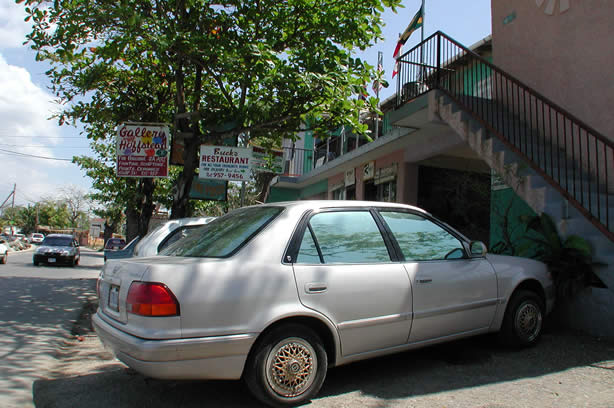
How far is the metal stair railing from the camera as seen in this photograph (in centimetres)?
604

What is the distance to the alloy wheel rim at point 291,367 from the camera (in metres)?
3.18

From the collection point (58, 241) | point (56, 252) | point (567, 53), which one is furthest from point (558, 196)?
point (58, 241)

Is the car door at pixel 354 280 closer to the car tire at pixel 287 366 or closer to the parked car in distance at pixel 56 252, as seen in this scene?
the car tire at pixel 287 366

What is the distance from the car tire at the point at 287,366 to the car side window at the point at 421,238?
120 cm

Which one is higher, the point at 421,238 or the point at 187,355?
the point at 421,238

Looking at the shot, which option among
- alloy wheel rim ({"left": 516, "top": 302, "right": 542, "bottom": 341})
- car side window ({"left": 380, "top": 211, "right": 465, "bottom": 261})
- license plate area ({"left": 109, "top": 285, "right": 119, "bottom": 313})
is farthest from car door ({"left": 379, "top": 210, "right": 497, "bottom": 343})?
license plate area ({"left": 109, "top": 285, "right": 119, "bottom": 313})

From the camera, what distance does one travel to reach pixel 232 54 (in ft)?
26.4

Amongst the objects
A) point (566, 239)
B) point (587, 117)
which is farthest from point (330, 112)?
point (566, 239)

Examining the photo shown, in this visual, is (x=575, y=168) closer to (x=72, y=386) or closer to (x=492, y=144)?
(x=492, y=144)

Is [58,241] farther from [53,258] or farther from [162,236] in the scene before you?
[162,236]

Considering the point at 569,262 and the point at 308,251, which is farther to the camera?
the point at 569,262

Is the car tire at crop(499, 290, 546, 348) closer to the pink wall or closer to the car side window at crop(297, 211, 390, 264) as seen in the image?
the car side window at crop(297, 211, 390, 264)

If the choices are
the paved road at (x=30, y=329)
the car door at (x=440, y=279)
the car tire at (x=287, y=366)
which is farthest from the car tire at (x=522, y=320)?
the paved road at (x=30, y=329)

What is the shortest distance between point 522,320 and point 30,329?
20.7 feet
